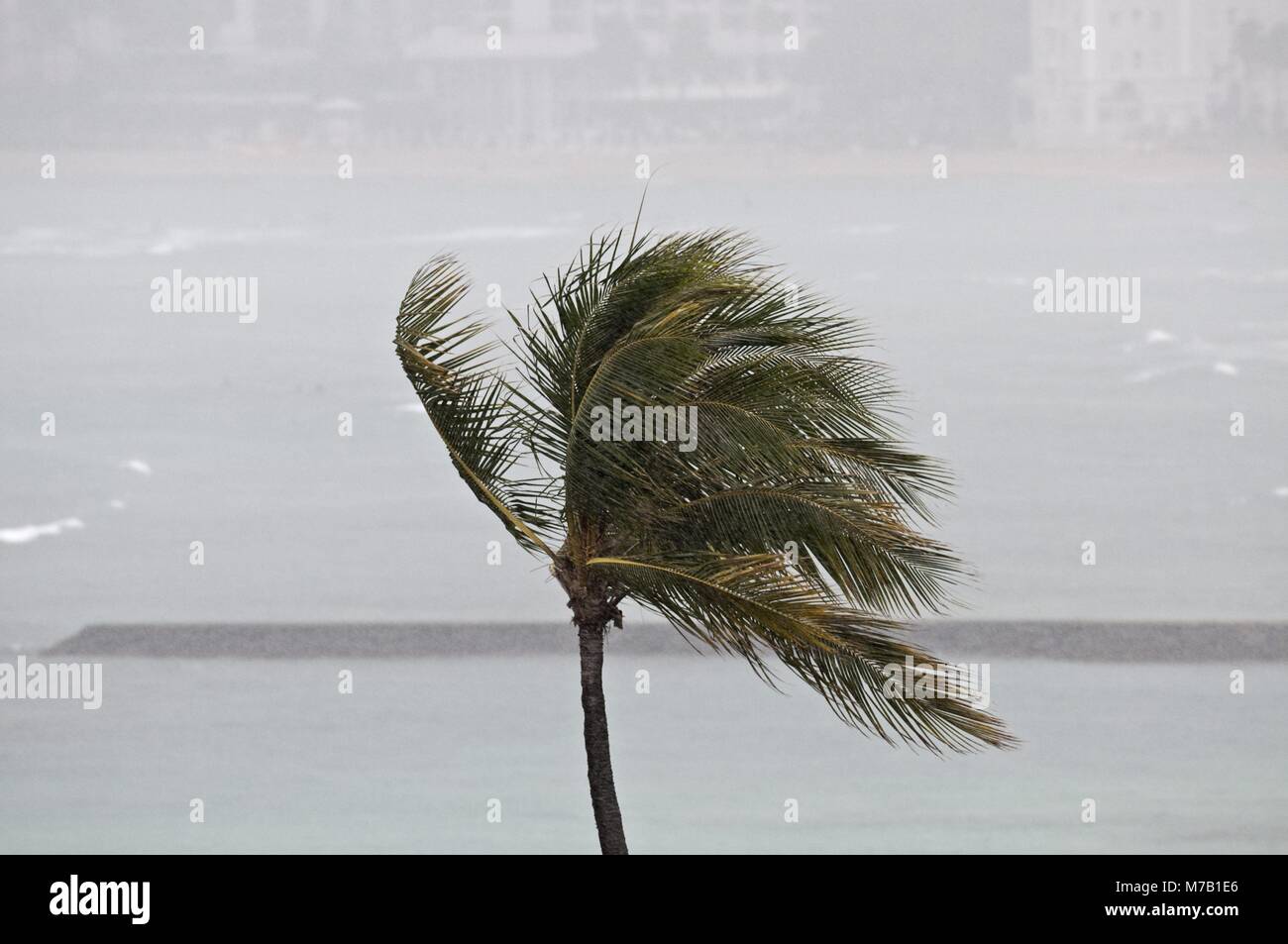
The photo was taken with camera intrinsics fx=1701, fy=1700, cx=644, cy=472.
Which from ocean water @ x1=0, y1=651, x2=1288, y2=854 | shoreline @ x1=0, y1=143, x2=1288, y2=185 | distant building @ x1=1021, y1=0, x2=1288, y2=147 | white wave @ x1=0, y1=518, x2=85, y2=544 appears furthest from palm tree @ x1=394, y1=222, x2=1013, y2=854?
white wave @ x1=0, y1=518, x2=85, y2=544

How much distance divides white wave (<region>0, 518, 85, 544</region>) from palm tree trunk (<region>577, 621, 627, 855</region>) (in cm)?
903

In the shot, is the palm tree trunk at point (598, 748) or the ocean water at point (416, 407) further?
the ocean water at point (416, 407)

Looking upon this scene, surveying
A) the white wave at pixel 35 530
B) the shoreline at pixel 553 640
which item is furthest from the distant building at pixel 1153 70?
the white wave at pixel 35 530

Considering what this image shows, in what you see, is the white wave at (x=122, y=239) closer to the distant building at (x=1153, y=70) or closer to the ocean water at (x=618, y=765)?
the ocean water at (x=618, y=765)

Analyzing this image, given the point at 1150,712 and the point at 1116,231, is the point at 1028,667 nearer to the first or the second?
the point at 1150,712

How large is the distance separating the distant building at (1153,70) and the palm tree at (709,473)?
8140 mm

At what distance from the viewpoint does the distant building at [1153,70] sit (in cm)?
1582

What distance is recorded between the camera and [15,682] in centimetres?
1620

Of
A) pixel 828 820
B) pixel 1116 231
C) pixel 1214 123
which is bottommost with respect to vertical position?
pixel 828 820

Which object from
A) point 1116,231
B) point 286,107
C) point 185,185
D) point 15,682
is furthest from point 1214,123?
point 15,682

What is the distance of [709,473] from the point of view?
8.52 m

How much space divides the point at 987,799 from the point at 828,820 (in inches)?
56.8

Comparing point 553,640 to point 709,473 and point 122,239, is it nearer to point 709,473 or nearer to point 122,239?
point 122,239

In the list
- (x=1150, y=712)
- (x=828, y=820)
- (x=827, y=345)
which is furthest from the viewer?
(x=1150, y=712)
